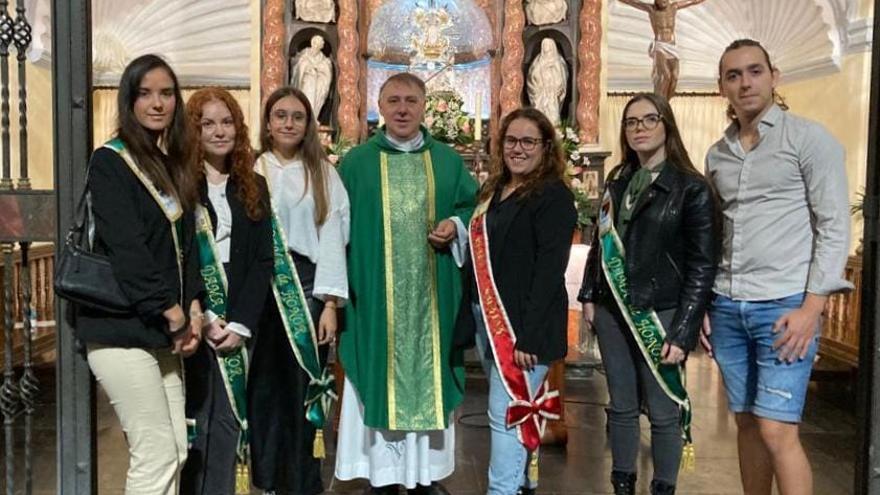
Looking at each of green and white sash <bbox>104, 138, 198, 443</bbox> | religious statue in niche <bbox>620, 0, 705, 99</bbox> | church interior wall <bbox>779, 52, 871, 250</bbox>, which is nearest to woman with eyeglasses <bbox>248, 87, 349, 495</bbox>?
green and white sash <bbox>104, 138, 198, 443</bbox>

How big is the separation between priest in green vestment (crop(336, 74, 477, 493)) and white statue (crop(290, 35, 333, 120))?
463 centimetres

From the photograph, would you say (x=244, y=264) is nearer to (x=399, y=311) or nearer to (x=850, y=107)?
(x=399, y=311)

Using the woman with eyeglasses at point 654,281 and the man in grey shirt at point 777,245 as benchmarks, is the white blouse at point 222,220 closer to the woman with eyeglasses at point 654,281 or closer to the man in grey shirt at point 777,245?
the woman with eyeglasses at point 654,281

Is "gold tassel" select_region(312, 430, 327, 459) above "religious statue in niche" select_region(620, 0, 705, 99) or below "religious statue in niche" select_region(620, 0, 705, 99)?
below

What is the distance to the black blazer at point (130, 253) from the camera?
210 cm

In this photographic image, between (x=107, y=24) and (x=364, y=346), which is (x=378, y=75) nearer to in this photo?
(x=107, y=24)

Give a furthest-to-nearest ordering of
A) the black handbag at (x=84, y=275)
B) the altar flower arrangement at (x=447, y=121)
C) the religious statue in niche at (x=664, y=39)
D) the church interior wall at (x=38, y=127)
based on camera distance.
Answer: the church interior wall at (x=38, y=127), the religious statue in niche at (x=664, y=39), the altar flower arrangement at (x=447, y=121), the black handbag at (x=84, y=275)

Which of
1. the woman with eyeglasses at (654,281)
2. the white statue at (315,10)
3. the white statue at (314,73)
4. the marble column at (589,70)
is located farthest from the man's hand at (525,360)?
the white statue at (315,10)

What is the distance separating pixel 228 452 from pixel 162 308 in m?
0.69

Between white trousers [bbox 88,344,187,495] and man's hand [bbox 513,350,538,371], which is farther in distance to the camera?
man's hand [bbox 513,350,538,371]

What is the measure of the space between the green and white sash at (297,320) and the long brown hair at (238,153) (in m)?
0.14

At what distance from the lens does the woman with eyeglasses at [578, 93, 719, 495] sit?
8.30 ft

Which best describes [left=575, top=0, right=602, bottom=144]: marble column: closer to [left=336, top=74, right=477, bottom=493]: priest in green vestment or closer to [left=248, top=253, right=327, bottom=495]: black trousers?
[left=336, top=74, right=477, bottom=493]: priest in green vestment

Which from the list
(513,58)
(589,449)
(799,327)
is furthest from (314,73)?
(799,327)
